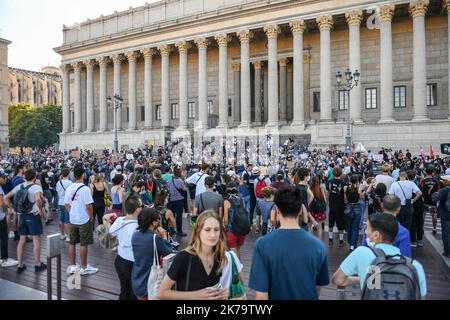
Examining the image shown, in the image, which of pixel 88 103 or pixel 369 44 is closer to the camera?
pixel 369 44

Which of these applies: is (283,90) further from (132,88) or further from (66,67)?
(66,67)

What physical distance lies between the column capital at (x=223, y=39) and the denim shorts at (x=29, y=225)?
34679 mm

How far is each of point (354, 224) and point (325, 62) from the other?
1087 inches

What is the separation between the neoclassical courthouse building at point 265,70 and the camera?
108 feet

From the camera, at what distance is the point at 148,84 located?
1847 inches

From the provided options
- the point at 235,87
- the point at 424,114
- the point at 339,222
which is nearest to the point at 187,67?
the point at 235,87

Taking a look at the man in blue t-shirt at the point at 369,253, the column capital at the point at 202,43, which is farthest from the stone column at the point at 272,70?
the man in blue t-shirt at the point at 369,253

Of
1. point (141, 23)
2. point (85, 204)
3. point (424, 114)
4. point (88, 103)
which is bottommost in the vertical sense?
point (85, 204)

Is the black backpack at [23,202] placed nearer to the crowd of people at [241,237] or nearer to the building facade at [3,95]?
the crowd of people at [241,237]

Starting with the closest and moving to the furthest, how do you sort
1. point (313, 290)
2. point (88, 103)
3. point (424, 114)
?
point (313, 290) → point (424, 114) → point (88, 103)

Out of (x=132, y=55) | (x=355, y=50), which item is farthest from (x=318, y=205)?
(x=132, y=55)
